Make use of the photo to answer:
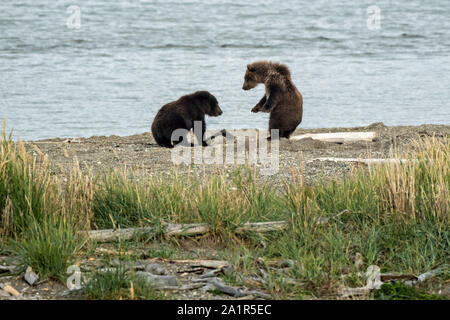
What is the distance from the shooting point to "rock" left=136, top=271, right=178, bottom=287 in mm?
4869

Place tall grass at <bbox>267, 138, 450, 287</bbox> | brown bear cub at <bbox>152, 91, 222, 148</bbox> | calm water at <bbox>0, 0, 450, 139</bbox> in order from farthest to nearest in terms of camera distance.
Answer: calm water at <bbox>0, 0, 450, 139</bbox> → brown bear cub at <bbox>152, 91, 222, 148</bbox> → tall grass at <bbox>267, 138, 450, 287</bbox>

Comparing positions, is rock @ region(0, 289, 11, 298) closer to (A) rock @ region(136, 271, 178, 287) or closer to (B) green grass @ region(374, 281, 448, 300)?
(A) rock @ region(136, 271, 178, 287)

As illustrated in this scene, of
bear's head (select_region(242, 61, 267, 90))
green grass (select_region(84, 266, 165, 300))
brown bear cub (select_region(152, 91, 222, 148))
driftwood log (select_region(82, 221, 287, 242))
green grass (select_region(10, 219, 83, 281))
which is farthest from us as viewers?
bear's head (select_region(242, 61, 267, 90))

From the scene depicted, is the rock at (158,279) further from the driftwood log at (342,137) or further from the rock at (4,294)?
the driftwood log at (342,137)

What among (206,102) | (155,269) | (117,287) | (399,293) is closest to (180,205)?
(155,269)

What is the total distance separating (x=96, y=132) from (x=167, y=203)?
7321 mm

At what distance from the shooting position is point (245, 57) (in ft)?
70.1

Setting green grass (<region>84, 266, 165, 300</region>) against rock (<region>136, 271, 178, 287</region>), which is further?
rock (<region>136, 271, 178, 287</region>)

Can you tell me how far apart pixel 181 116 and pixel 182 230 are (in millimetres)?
4858

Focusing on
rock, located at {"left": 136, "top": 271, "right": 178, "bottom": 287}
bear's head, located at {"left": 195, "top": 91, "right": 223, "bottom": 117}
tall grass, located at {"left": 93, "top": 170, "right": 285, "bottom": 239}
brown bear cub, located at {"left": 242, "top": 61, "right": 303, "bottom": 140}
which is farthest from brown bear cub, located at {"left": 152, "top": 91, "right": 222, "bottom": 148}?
rock, located at {"left": 136, "top": 271, "right": 178, "bottom": 287}

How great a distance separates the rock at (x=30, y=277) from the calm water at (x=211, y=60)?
4568 millimetres

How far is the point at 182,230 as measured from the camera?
590cm

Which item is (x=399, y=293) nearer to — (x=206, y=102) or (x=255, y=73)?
(x=206, y=102)

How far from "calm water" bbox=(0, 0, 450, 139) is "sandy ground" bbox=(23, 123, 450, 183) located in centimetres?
121
